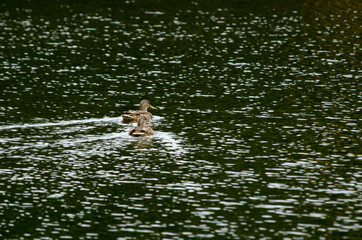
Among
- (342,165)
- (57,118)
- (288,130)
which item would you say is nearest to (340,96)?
(288,130)

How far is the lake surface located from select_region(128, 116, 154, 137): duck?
18.0 inches

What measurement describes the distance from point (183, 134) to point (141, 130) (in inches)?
109

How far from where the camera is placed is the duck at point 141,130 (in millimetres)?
39625

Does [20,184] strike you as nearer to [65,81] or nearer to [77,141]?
[77,141]

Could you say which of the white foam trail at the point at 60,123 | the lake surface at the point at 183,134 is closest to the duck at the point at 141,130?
the lake surface at the point at 183,134

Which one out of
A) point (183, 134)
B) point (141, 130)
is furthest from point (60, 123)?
point (183, 134)

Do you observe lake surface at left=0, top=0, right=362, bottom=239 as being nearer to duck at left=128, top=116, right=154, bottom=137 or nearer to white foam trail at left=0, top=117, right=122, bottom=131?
white foam trail at left=0, top=117, right=122, bottom=131

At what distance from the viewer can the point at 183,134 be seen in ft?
134

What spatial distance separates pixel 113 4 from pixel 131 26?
19072mm

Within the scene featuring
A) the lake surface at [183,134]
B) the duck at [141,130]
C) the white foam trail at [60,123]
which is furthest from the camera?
the white foam trail at [60,123]

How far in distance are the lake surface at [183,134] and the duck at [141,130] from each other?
46cm

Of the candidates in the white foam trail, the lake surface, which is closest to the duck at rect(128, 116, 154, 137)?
the lake surface

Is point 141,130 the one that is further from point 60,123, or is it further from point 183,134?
point 60,123

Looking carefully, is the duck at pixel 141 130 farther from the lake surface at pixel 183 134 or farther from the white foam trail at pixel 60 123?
the white foam trail at pixel 60 123
